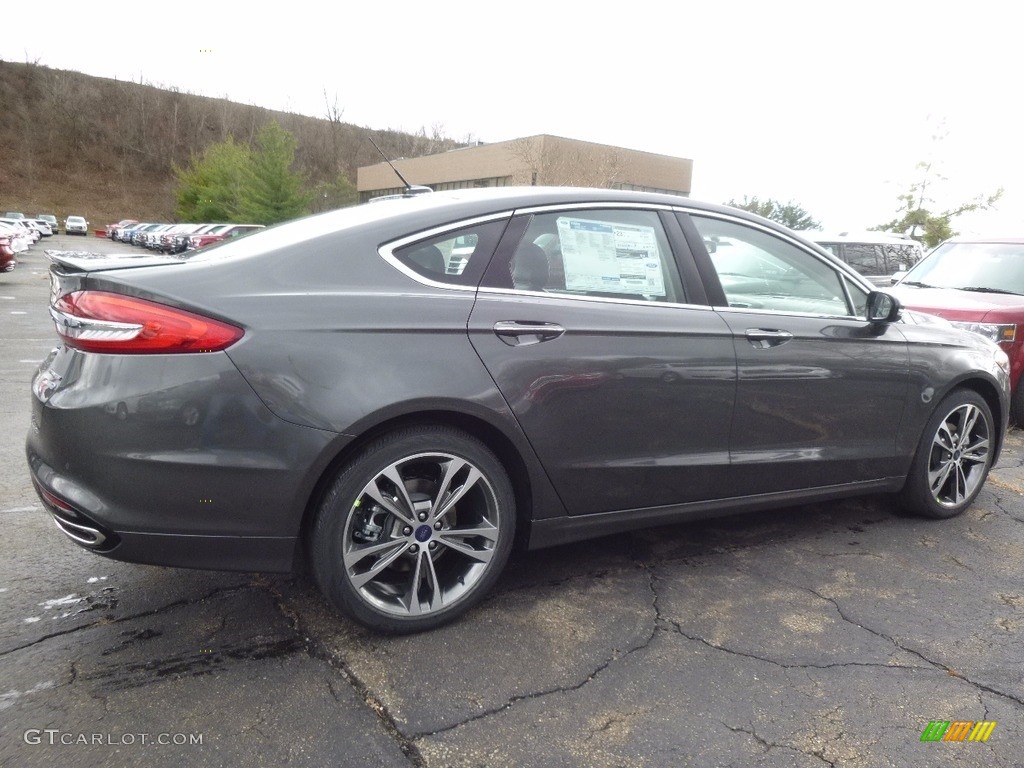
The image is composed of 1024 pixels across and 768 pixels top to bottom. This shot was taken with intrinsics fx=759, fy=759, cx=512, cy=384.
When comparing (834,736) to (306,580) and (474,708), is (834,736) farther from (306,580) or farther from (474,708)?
(306,580)

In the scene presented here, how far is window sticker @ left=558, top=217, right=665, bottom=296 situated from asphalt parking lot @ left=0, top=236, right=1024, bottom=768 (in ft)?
4.06

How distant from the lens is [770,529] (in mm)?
3914

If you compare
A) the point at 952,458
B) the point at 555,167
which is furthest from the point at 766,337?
the point at 555,167

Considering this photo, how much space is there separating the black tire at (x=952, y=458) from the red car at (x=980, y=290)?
1.79 metres

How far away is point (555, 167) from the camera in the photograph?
37.1 meters

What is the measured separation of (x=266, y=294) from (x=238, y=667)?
120 cm

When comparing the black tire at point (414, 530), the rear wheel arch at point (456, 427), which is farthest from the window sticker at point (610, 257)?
the black tire at point (414, 530)

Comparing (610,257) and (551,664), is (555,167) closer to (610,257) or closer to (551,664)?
(610,257)

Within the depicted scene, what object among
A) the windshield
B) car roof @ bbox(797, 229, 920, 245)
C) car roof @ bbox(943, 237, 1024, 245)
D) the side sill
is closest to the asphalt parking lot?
the side sill

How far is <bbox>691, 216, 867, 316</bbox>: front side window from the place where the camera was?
3346mm

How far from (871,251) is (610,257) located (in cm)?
1034

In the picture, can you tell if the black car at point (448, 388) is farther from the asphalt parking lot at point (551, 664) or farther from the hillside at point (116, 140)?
the hillside at point (116, 140)

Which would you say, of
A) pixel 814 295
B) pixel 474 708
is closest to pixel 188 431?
pixel 474 708

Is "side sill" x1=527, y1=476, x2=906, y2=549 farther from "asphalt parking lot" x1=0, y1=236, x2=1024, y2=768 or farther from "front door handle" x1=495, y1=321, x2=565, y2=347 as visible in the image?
"front door handle" x1=495, y1=321, x2=565, y2=347
